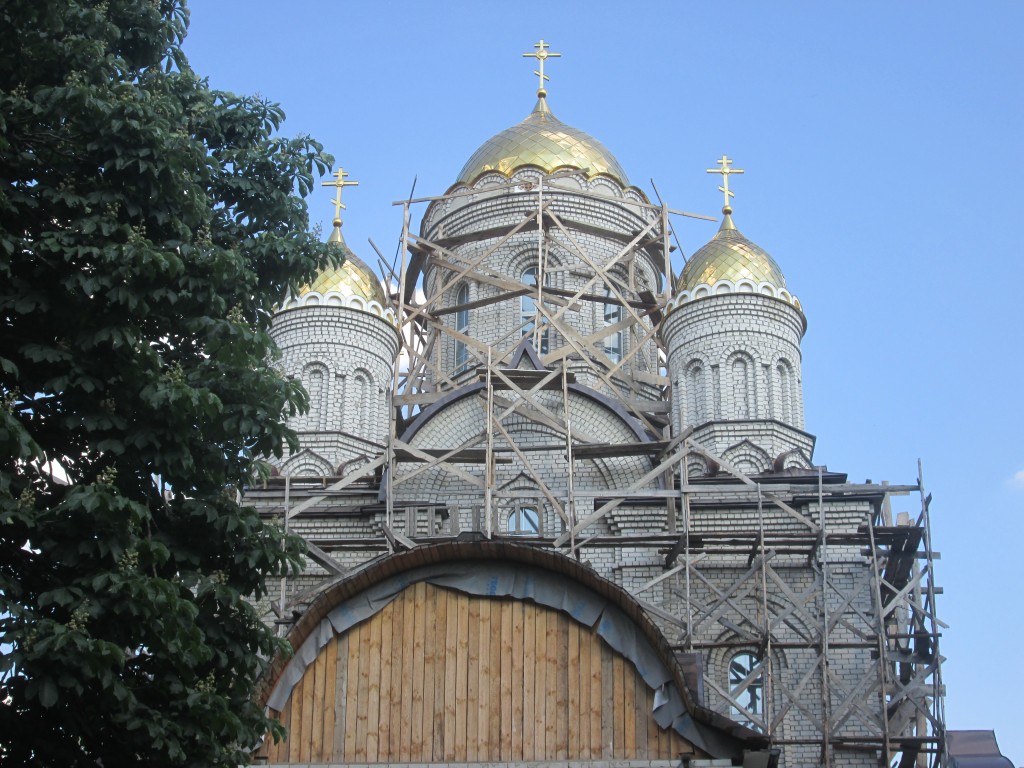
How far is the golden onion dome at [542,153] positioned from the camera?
24.2m

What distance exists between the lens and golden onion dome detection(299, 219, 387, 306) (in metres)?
22.2

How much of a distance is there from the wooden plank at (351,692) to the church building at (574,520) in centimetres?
2

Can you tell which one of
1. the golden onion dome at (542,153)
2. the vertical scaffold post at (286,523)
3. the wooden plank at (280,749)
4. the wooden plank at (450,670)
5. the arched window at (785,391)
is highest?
the golden onion dome at (542,153)

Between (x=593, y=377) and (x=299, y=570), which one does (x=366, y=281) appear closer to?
(x=593, y=377)

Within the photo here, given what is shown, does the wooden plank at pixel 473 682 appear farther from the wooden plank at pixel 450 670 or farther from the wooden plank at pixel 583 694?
the wooden plank at pixel 583 694

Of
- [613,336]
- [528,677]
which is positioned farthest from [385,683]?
[613,336]

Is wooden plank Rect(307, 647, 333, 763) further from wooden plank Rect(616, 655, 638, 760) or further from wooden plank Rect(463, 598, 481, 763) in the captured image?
wooden plank Rect(616, 655, 638, 760)

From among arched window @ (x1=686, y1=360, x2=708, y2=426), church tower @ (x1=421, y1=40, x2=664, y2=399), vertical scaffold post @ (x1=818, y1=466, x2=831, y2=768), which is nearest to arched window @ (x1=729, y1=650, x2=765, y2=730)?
vertical scaffold post @ (x1=818, y1=466, x2=831, y2=768)

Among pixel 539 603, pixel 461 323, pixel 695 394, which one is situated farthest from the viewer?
pixel 461 323

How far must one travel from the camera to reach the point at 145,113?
8531 millimetres

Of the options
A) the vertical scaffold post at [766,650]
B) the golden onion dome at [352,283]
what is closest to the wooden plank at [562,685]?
the vertical scaffold post at [766,650]

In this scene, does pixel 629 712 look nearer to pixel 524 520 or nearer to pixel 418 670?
pixel 418 670

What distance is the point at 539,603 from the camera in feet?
34.9

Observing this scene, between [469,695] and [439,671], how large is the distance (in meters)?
0.26
